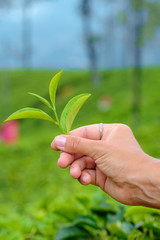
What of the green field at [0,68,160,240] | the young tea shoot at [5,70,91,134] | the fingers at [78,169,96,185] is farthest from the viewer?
the green field at [0,68,160,240]

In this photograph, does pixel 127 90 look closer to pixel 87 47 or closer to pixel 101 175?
pixel 87 47

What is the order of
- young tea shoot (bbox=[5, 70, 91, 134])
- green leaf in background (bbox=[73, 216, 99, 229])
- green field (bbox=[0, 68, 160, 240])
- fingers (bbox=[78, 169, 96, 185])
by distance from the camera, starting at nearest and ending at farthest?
young tea shoot (bbox=[5, 70, 91, 134]) → fingers (bbox=[78, 169, 96, 185]) → green leaf in background (bbox=[73, 216, 99, 229]) → green field (bbox=[0, 68, 160, 240])

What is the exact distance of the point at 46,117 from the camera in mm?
838

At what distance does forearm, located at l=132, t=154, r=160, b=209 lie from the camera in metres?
0.86

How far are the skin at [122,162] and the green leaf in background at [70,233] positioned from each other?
0.23 m

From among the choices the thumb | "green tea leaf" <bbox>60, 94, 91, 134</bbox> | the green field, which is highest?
"green tea leaf" <bbox>60, 94, 91, 134</bbox>

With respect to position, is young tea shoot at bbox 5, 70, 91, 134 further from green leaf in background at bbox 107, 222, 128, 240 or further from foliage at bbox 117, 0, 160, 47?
foliage at bbox 117, 0, 160, 47

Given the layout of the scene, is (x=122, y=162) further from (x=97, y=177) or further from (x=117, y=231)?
(x=117, y=231)

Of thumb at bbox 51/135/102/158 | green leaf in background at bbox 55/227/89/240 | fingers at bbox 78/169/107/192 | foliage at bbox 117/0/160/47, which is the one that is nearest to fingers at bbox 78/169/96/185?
fingers at bbox 78/169/107/192

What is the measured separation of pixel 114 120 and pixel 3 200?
503 centimetres

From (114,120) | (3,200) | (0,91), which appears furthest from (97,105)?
(3,200)

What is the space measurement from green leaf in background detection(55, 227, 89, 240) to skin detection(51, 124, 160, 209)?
0.23 m

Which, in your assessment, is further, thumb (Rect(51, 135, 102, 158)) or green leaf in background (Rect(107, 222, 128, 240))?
green leaf in background (Rect(107, 222, 128, 240))

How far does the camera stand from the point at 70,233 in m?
1.08
